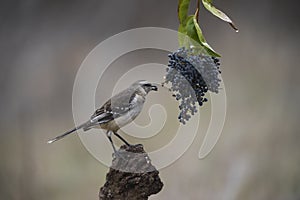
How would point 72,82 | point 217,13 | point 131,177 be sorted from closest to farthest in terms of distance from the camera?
point 217,13, point 131,177, point 72,82

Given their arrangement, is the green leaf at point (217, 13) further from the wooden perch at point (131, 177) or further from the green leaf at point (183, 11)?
the wooden perch at point (131, 177)

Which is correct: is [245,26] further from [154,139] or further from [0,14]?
[0,14]

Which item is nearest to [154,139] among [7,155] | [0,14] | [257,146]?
[257,146]

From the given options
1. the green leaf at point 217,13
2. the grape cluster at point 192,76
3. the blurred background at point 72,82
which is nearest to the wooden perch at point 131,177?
the grape cluster at point 192,76

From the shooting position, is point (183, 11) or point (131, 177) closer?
point (183, 11)

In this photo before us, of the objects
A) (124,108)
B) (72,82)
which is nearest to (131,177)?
(124,108)

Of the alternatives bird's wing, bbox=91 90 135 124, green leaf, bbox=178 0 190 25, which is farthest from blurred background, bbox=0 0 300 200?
green leaf, bbox=178 0 190 25

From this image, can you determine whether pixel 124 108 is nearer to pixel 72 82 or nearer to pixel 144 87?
pixel 144 87
